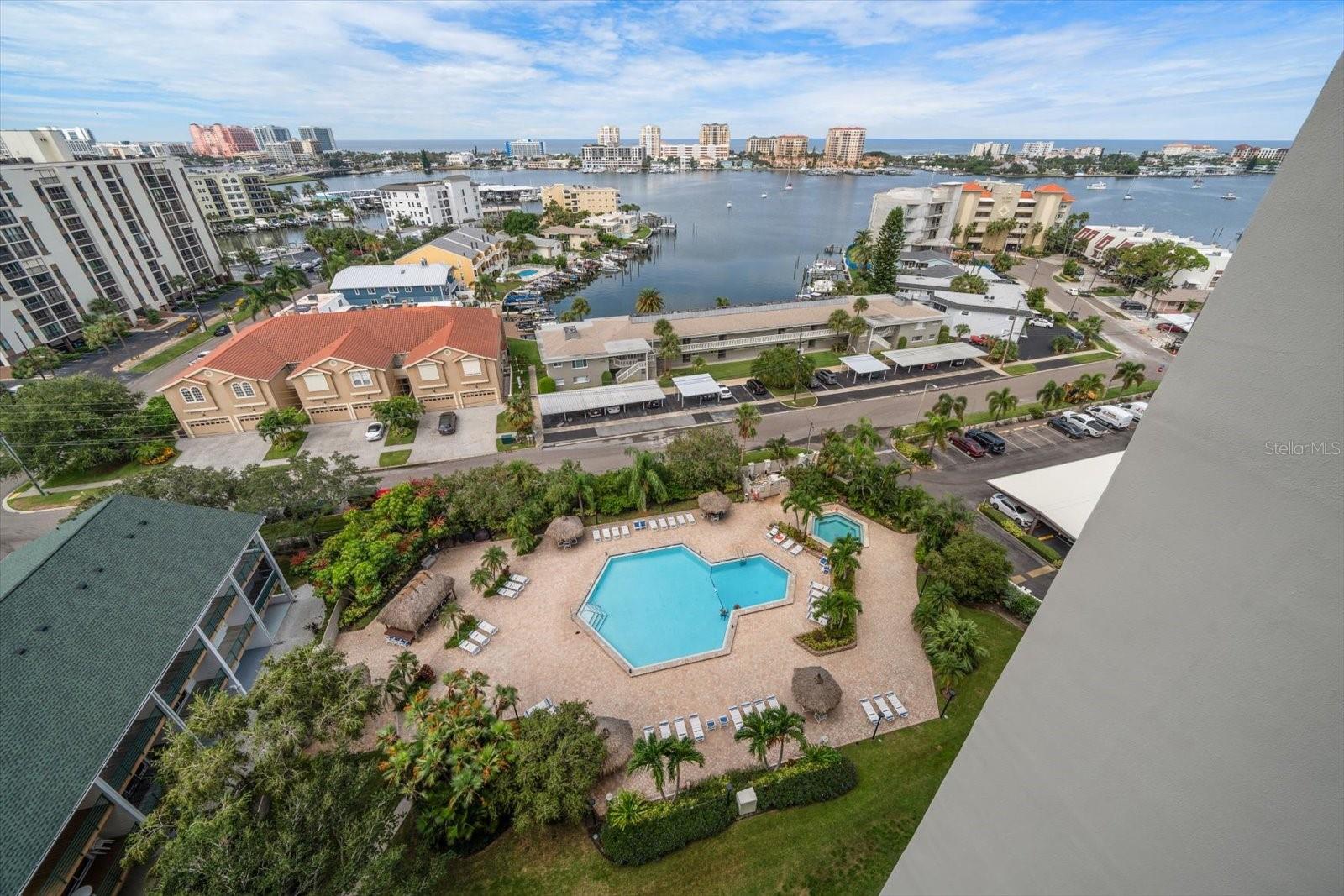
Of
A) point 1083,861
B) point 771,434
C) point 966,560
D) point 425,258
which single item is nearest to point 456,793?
point 1083,861

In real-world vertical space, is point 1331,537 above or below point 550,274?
above

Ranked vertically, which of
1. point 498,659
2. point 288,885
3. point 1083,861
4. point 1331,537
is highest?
point 1331,537

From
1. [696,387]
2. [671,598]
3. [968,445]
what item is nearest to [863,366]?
[968,445]

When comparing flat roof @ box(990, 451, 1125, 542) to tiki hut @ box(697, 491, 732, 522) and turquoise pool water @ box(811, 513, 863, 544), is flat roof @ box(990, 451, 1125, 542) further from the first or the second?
tiki hut @ box(697, 491, 732, 522)

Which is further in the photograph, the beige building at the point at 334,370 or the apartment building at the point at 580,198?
the apartment building at the point at 580,198

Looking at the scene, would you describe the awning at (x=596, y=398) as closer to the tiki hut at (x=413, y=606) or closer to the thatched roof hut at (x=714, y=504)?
the thatched roof hut at (x=714, y=504)

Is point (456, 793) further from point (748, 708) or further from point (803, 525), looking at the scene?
point (803, 525)

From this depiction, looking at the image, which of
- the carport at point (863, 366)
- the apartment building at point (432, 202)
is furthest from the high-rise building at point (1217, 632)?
the apartment building at point (432, 202)

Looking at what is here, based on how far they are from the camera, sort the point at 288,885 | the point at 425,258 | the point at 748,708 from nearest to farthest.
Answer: the point at 288,885, the point at 748,708, the point at 425,258
